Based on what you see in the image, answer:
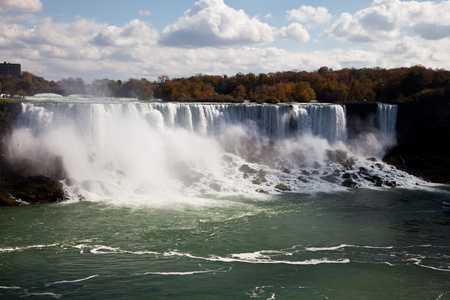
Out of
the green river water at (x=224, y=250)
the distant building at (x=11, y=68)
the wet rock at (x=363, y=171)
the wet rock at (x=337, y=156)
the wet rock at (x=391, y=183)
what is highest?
the distant building at (x=11, y=68)

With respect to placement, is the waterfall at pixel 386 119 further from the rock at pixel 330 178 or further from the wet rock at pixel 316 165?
the rock at pixel 330 178

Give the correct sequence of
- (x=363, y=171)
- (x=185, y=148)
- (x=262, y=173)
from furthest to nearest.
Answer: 1. (x=363, y=171)
2. (x=185, y=148)
3. (x=262, y=173)

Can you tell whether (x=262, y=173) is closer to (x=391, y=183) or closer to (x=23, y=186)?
(x=391, y=183)

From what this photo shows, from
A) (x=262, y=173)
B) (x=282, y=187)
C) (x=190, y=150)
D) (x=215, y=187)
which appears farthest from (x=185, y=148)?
(x=282, y=187)

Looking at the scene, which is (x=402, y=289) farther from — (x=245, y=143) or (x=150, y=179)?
(x=245, y=143)

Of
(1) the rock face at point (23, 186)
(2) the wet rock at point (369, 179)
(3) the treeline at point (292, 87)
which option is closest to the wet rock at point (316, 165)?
(2) the wet rock at point (369, 179)

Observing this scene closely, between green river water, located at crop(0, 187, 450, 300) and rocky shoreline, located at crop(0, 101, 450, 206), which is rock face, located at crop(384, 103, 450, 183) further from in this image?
green river water, located at crop(0, 187, 450, 300)

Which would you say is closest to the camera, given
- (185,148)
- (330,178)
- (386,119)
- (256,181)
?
(256,181)
